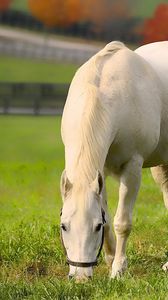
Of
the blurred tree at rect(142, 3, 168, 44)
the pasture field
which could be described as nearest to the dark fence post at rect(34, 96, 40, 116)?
the pasture field

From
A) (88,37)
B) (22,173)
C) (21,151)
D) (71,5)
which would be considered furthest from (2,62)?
(22,173)

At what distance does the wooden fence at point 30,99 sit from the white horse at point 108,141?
16874 millimetres

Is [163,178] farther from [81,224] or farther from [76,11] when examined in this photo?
[76,11]

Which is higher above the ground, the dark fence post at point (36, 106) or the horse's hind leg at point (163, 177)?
the horse's hind leg at point (163, 177)

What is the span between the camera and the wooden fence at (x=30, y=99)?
83.6 feet

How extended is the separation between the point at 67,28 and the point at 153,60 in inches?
1130

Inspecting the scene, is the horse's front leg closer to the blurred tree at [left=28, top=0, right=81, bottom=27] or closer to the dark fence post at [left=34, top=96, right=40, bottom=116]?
the dark fence post at [left=34, top=96, right=40, bottom=116]

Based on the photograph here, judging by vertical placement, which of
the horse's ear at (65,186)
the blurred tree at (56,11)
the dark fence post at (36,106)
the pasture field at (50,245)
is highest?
the horse's ear at (65,186)

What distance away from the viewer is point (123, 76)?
7602 mm

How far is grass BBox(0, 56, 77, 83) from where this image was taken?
3188 centimetres

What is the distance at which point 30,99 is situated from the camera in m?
26.0

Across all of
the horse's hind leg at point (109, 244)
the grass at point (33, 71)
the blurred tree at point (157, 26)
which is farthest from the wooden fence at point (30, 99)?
the horse's hind leg at point (109, 244)

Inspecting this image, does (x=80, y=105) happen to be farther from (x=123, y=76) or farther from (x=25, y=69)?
(x=25, y=69)

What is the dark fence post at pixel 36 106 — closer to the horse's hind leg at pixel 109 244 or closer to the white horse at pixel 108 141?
the white horse at pixel 108 141
